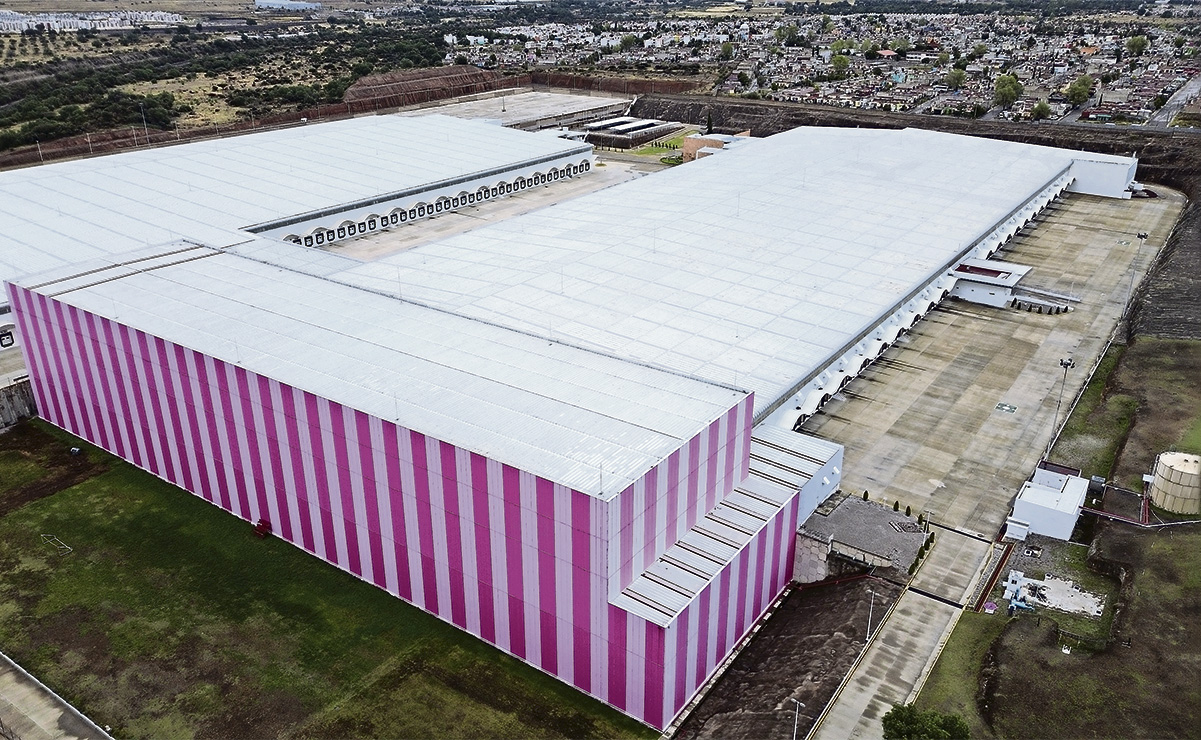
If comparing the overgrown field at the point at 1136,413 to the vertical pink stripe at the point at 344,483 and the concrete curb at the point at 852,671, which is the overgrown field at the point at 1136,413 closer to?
the concrete curb at the point at 852,671

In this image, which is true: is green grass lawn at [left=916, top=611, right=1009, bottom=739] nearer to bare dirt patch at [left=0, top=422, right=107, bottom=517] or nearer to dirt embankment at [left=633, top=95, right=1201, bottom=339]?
dirt embankment at [left=633, top=95, right=1201, bottom=339]

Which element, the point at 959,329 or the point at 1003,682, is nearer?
the point at 1003,682

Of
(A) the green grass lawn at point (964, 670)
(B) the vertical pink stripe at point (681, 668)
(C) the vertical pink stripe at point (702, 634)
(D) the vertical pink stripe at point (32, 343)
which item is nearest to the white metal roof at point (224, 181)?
(D) the vertical pink stripe at point (32, 343)

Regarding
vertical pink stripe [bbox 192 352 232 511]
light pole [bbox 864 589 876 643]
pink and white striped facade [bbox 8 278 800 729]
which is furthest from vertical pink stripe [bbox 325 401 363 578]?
light pole [bbox 864 589 876 643]

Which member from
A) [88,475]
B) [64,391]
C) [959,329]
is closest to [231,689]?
[88,475]

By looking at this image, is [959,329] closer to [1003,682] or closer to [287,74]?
[1003,682]

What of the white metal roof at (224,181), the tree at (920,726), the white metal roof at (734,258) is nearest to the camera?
the tree at (920,726)

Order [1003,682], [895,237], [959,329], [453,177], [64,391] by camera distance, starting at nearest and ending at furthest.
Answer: [1003,682], [64,391], [959,329], [895,237], [453,177]
